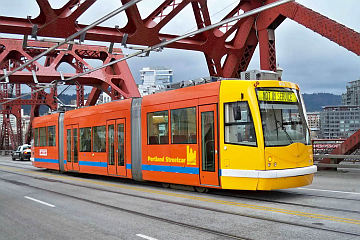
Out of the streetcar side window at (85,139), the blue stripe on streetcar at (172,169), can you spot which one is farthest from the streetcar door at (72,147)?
the blue stripe on streetcar at (172,169)

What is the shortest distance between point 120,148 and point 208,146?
204 inches

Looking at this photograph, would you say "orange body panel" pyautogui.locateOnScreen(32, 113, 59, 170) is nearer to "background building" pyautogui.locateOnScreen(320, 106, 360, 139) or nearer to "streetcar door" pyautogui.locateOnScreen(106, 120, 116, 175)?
"streetcar door" pyautogui.locateOnScreen(106, 120, 116, 175)

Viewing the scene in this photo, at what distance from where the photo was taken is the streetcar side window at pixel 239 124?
413 inches

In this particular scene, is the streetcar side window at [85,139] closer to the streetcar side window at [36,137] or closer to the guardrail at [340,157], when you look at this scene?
the streetcar side window at [36,137]

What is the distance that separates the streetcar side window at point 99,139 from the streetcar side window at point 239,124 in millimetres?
7321

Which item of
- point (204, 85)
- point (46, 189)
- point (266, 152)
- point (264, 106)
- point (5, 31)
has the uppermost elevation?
point (5, 31)

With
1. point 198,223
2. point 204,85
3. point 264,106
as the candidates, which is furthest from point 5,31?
point 198,223

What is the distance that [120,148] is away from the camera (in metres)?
15.7

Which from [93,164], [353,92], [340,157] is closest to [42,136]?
[93,164]

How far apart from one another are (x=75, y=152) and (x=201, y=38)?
780cm

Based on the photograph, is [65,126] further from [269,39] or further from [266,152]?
[266,152]

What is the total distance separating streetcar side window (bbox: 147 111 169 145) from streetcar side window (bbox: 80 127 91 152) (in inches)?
191

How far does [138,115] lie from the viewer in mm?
14789

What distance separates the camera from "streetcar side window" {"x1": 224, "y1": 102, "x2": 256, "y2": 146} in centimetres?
1050
